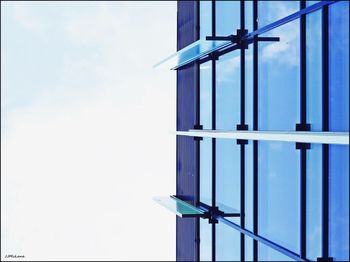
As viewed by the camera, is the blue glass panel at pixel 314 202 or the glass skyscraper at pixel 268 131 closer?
the glass skyscraper at pixel 268 131

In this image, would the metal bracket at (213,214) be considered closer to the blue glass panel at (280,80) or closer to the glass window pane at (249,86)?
the glass window pane at (249,86)

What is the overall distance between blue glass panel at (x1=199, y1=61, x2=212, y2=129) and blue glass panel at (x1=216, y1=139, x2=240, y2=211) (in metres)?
1.02

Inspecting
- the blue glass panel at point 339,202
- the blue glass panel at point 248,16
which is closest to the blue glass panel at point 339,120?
the blue glass panel at point 339,202

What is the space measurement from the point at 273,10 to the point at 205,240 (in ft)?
19.7

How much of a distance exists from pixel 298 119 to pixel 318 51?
0.97 metres

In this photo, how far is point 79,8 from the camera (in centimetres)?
2136

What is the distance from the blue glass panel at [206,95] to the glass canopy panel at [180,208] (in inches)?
69.1

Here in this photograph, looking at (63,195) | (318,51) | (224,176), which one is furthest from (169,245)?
(318,51)

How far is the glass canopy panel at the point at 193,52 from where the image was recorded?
1058 cm

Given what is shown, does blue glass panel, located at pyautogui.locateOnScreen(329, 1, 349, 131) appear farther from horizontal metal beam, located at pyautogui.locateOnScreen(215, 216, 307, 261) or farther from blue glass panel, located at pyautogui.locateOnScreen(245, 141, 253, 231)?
blue glass panel, located at pyautogui.locateOnScreen(245, 141, 253, 231)

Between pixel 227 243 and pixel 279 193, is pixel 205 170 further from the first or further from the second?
pixel 279 193

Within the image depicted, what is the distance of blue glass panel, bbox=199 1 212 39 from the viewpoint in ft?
41.5

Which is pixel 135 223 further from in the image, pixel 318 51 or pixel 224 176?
pixel 318 51

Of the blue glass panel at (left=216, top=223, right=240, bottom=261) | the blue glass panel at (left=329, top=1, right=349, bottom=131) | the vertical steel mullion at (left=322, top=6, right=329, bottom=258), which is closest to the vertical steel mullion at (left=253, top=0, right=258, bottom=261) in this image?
the blue glass panel at (left=216, top=223, right=240, bottom=261)
